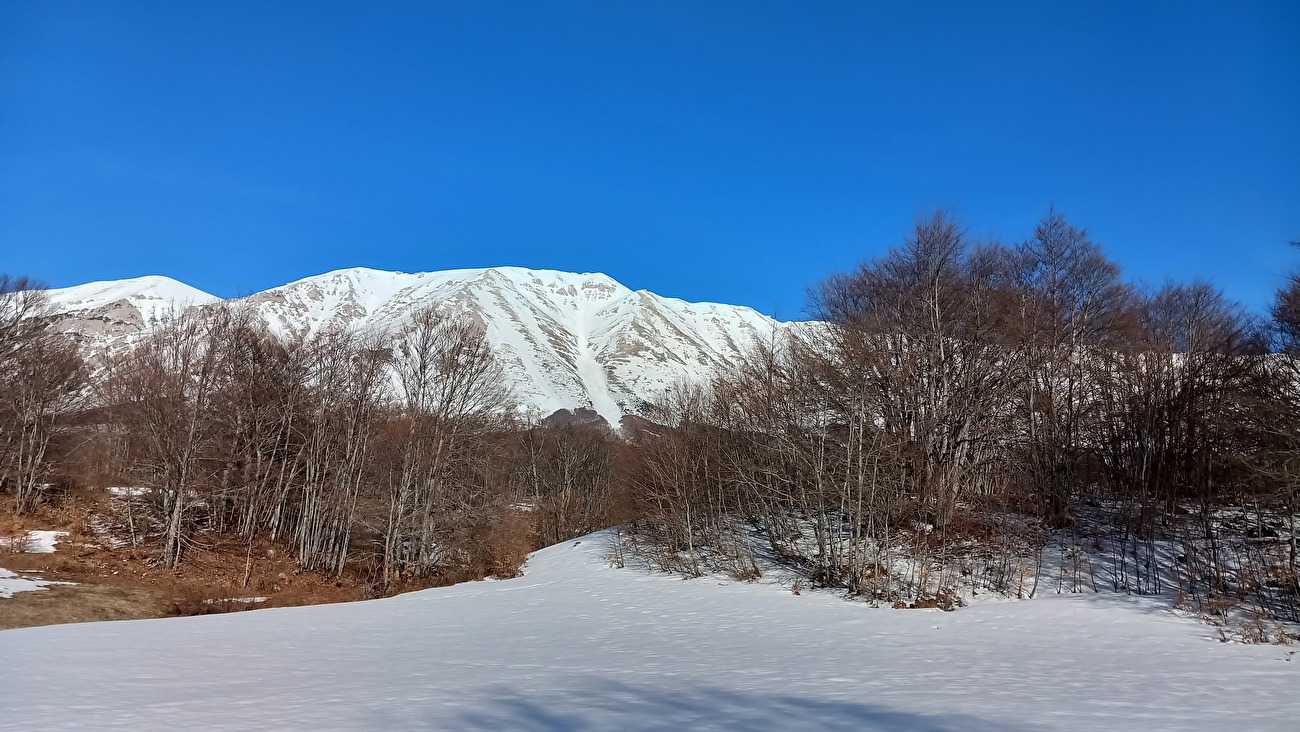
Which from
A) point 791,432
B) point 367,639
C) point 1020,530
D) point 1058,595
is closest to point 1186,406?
point 1020,530

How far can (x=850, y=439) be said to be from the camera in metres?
20.4

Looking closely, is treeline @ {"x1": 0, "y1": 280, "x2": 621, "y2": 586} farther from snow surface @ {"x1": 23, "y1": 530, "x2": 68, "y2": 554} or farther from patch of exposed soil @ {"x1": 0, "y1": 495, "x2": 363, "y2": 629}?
snow surface @ {"x1": 23, "y1": 530, "x2": 68, "y2": 554}

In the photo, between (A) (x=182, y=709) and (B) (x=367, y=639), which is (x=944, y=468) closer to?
(B) (x=367, y=639)

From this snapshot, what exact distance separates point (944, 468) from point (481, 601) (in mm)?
15389

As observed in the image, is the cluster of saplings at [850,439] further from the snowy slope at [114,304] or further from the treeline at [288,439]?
the snowy slope at [114,304]

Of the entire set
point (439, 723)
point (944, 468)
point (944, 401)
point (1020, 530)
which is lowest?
point (439, 723)

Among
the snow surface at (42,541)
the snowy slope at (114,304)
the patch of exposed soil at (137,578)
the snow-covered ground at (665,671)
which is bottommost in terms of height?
the patch of exposed soil at (137,578)

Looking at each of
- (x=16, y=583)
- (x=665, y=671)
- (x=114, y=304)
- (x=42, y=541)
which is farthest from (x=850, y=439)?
(x=114, y=304)

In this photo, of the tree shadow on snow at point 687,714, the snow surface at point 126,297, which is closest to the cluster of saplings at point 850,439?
the tree shadow on snow at point 687,714

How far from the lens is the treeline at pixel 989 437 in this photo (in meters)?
19.0

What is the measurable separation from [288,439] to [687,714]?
30.9m

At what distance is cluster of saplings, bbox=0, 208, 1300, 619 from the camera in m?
19.5

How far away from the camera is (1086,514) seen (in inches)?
906

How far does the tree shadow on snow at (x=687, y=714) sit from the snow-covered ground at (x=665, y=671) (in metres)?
0.04
